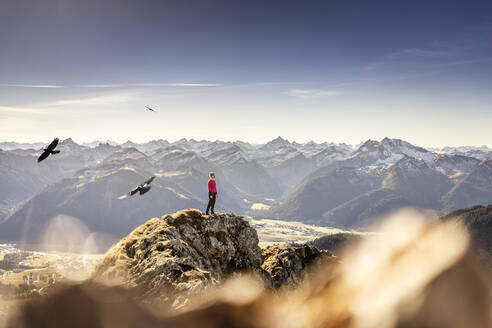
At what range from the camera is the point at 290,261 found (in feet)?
131

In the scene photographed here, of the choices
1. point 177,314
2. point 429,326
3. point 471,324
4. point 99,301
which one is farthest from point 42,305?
point 471,324

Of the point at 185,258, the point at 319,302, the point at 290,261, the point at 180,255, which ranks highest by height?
the point at 185,258

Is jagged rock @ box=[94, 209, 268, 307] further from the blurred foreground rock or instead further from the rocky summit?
the blurred foreground rock

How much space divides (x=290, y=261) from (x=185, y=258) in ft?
75.0

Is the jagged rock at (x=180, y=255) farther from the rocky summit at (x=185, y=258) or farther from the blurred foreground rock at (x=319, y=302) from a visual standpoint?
the blurred foreground rock at (x=319, y=302)

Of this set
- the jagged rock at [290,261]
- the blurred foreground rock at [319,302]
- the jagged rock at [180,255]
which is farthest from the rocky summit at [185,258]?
the blurred foreground rock at [319,302]

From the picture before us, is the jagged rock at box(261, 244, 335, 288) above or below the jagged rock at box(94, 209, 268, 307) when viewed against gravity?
below

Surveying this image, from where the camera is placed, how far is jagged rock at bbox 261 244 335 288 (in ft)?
120

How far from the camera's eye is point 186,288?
1658 cm

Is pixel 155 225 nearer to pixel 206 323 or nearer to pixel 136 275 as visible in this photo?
pixel 136 275

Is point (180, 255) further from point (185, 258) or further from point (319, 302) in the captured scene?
point (319, 302)

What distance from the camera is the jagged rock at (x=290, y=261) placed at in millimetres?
36625

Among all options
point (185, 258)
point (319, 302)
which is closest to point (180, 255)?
point (185, 258)

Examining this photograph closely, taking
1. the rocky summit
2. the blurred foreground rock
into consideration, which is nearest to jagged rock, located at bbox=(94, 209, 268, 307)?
the rocky summit
